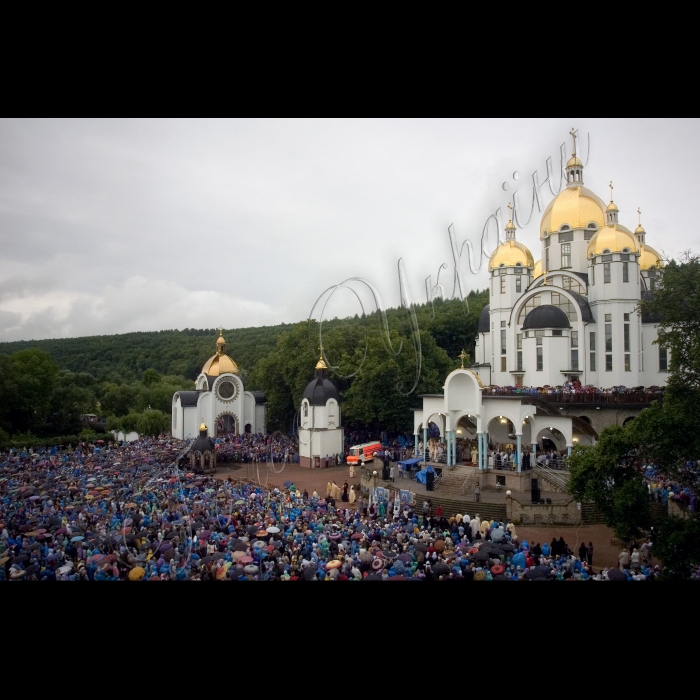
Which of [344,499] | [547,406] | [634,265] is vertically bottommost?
[344,499]

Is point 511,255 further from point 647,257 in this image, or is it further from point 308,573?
point 308,573

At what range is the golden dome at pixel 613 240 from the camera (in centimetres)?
2708

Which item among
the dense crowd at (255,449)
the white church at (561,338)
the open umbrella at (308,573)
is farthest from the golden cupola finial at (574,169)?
the open umbrella at (308,573)

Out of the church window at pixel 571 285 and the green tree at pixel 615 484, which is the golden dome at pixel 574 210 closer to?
the church window at pixel 571 285

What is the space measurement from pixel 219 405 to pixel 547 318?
72.6ft

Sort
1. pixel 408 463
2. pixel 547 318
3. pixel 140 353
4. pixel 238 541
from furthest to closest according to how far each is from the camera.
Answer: pixel 140 353, pixel 547 318, pixel 408 463, pixel 238 541

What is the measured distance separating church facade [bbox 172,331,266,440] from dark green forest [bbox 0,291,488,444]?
4.31 feet

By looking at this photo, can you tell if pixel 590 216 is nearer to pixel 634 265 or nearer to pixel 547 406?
pixel 634 265

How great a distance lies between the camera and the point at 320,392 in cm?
3095

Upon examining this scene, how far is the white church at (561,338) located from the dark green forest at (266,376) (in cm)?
428

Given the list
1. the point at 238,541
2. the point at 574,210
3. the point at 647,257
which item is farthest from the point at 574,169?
the point at 238,541

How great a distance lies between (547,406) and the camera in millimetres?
22328
